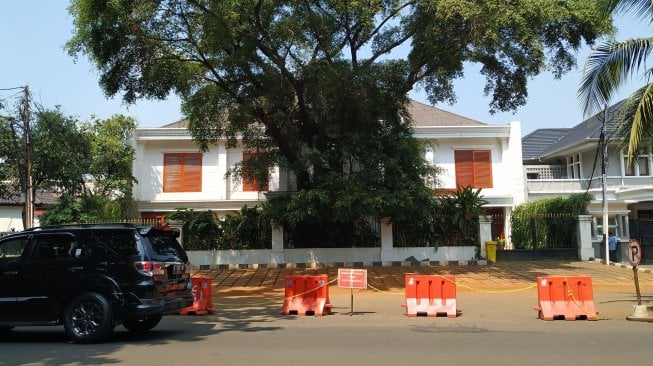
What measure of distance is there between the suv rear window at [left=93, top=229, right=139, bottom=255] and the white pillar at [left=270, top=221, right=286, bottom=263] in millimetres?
12740

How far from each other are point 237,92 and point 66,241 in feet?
37.0

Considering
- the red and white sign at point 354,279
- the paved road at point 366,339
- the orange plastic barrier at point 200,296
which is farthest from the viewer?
the orange plastic barrier at point 200,296

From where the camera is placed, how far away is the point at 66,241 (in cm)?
858

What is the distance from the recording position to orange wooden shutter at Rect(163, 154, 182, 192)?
97.6ft

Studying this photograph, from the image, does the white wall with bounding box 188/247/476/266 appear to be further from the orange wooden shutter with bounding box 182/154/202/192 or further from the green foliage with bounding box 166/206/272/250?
the orange wooden shutter with bounding box 182/154/202/192

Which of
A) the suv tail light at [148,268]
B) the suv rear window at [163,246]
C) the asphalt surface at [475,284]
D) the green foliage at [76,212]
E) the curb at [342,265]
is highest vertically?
the green foliage at [76,212]

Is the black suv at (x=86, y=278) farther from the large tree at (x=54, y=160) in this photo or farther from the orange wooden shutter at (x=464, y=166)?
the orange wooden shutter at (x=464, y=166)

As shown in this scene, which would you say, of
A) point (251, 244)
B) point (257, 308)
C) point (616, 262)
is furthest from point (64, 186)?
point (616, 262)

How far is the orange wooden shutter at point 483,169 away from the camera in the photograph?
29641 millimetres

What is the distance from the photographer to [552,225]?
2369 centimetres

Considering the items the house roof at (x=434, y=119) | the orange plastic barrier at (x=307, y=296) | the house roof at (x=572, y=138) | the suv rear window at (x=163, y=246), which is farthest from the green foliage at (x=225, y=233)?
the house roof at (x=572, y=138)

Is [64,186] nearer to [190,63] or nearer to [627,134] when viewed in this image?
[190,63]

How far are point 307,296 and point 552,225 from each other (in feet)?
52.1

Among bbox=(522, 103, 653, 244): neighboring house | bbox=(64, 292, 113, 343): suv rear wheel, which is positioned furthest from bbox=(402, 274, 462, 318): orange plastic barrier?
bbox=(522, 103, 653, 244): neighboring house
